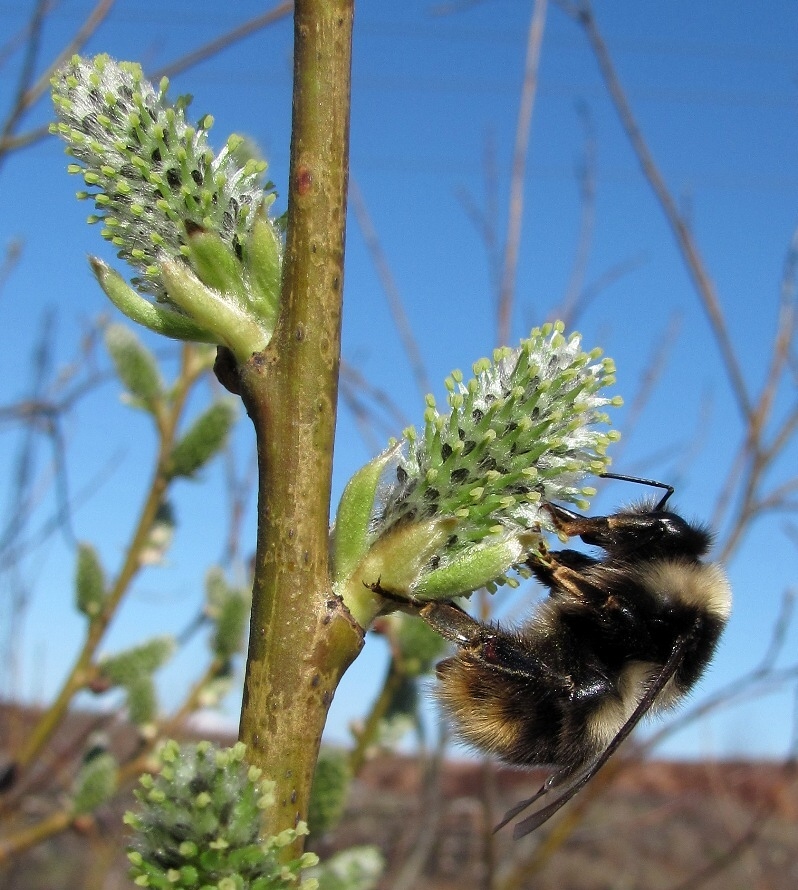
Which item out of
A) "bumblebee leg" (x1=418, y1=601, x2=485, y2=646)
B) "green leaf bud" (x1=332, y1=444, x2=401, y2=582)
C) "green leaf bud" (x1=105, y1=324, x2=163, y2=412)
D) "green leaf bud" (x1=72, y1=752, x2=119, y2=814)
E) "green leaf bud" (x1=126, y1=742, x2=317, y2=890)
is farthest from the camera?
"green leaf bud" (x1=105, y1=324, x2=163, y2=412)

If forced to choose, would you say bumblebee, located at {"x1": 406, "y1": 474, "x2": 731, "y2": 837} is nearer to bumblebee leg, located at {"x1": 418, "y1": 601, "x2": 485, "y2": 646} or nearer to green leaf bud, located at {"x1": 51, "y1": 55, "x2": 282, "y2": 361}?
bumblebee leg, located at {"x1": 418, "y1": 601, "x2": 485, "y2": 646}

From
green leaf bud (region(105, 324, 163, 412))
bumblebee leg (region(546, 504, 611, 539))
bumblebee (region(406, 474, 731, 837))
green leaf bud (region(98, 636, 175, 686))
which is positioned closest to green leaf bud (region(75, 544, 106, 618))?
green leaf bud (region(98, 636, 175, 686))

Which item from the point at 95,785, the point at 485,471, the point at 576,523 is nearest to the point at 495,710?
the point at 576,523

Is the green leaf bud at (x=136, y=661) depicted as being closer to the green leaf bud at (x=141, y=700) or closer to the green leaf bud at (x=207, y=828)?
the green leaf bud at (x=141, y=700)

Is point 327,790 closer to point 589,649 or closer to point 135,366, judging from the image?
point 589,649

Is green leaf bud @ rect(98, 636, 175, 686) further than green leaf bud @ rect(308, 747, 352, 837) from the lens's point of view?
Yes

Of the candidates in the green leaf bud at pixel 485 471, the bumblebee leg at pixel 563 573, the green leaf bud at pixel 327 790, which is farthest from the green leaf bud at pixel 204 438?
the green leaf bud at pixel 485 471
